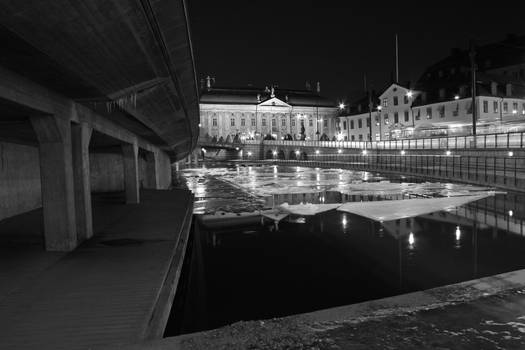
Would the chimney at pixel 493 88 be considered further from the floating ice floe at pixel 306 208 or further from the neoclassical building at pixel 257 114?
the neoclassical building at pixel 257 114

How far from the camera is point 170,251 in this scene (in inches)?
435

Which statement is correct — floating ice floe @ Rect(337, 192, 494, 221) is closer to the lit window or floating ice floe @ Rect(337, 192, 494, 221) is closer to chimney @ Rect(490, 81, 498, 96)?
chimney @ Rect(490, 81, 498, 96)

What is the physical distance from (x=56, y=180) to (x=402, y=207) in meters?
17.6

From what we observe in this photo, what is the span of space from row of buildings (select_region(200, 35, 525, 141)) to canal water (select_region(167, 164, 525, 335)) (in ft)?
87.1

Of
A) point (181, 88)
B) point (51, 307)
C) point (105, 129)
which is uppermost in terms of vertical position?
point (181, 88)

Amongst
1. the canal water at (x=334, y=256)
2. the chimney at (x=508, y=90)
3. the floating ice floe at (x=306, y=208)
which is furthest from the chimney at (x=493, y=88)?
the floating ice floe at (x=306, y=208)

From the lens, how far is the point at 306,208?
23.9 m

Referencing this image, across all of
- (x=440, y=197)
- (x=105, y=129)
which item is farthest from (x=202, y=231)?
(x=440, y=197)

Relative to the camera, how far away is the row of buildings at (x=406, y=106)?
6675cm

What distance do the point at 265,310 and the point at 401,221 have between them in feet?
37.5

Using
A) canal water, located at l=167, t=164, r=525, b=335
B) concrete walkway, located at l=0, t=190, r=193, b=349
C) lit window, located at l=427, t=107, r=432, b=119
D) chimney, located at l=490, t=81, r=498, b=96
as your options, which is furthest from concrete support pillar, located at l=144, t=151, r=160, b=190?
lit window, located at l=427, t=107, r=432, b=119

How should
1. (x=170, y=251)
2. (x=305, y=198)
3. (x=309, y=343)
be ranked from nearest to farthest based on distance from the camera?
(x=309, y=343), (x=170, y=251), (x=305, y=198)

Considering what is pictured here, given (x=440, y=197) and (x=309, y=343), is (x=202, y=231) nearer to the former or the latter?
(x=309, y=343)

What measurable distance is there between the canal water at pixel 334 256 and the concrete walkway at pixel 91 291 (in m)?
1.46
